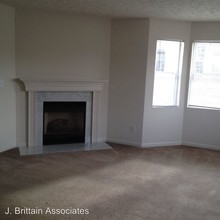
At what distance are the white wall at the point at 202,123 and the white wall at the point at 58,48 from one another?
1663 millimetres

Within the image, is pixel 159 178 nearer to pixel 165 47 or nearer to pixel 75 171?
pixel 75 171

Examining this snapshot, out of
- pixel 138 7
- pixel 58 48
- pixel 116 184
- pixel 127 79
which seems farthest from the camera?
pixel 127 79

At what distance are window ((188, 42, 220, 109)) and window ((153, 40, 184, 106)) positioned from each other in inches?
10.3

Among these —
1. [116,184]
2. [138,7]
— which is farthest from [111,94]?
[116,184]

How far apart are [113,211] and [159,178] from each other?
3.62 ft

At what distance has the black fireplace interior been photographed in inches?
193

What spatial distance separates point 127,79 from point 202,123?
1644 mm

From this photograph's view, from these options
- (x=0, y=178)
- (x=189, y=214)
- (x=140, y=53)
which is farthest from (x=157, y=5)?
(x=0, y=178)

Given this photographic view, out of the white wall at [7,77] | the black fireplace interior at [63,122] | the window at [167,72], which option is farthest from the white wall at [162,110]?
the white wall at [7,77]

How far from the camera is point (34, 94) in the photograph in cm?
463

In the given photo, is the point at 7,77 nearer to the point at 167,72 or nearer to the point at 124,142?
the point at 124,142

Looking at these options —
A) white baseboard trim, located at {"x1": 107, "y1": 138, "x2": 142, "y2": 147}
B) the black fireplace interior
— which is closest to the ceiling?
the black fireplace interior

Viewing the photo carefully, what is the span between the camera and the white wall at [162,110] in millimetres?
4770

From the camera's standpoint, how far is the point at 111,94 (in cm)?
513
